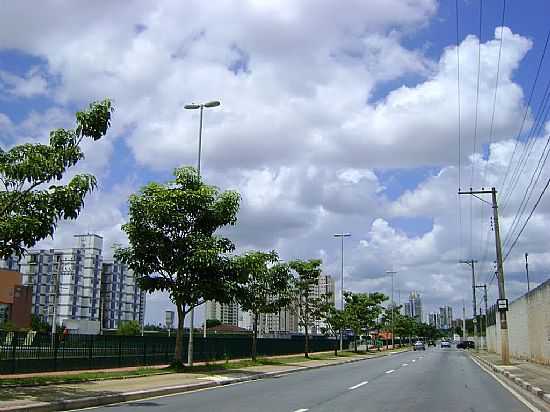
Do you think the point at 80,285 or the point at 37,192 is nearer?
the point at 37,192

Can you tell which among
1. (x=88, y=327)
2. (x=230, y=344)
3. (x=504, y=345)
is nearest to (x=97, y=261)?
(x=88, y=327)

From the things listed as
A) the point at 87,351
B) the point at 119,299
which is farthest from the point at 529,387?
the point at 119,299

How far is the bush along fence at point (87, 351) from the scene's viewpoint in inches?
786

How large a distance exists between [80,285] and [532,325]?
106 m

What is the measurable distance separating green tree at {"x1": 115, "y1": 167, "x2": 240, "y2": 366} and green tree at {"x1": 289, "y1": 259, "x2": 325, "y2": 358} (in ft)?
62.1

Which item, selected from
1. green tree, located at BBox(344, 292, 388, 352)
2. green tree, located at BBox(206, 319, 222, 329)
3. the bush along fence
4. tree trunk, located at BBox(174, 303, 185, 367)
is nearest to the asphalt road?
tree trunk, located at BBox(174, 303, 185, 367)

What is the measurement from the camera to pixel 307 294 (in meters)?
45.1

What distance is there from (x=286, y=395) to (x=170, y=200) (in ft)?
32.8

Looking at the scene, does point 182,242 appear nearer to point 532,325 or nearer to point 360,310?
point 532,325

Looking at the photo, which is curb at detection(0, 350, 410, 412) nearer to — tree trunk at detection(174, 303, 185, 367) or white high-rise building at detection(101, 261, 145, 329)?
tree trunk at detection(174, 303, 185, 367)

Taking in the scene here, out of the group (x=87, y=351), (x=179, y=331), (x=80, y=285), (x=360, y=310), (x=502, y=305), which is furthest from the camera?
(x=80, y=285)

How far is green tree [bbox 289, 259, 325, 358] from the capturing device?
43938 mm

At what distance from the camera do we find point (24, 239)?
47.1ft

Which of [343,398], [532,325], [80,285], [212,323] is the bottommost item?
[343,398]
